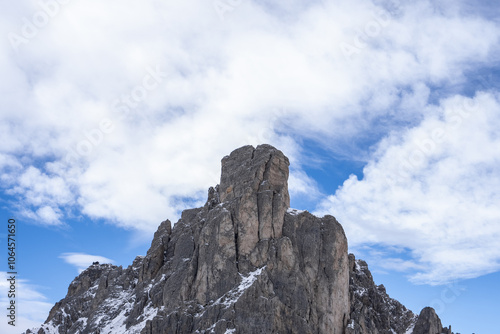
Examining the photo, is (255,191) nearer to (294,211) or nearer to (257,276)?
(294,211)

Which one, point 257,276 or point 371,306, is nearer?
point 257,276

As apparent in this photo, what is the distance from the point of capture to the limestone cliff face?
148 m

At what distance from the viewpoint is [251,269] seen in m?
158

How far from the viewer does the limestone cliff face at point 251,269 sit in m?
148

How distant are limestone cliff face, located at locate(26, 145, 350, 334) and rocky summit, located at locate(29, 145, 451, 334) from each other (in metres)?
0.28

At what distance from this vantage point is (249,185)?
17350cm

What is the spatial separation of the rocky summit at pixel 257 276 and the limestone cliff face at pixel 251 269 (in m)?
0.28

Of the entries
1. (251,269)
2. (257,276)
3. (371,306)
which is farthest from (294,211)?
(371,306)

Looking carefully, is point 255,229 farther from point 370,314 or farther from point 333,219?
point 370,314

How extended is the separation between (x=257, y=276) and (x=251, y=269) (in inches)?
220

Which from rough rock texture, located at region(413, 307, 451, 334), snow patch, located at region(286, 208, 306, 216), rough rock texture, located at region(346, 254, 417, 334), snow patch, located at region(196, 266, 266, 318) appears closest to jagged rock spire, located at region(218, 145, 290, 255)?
snow patch, located at region(286, 208, 306, 216)

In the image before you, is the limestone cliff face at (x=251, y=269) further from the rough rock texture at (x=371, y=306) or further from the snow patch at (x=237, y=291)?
the rough rock texture at (x=371, y=306)

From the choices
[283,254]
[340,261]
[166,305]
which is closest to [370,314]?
[340,261]

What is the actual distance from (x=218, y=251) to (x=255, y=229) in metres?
12.8
